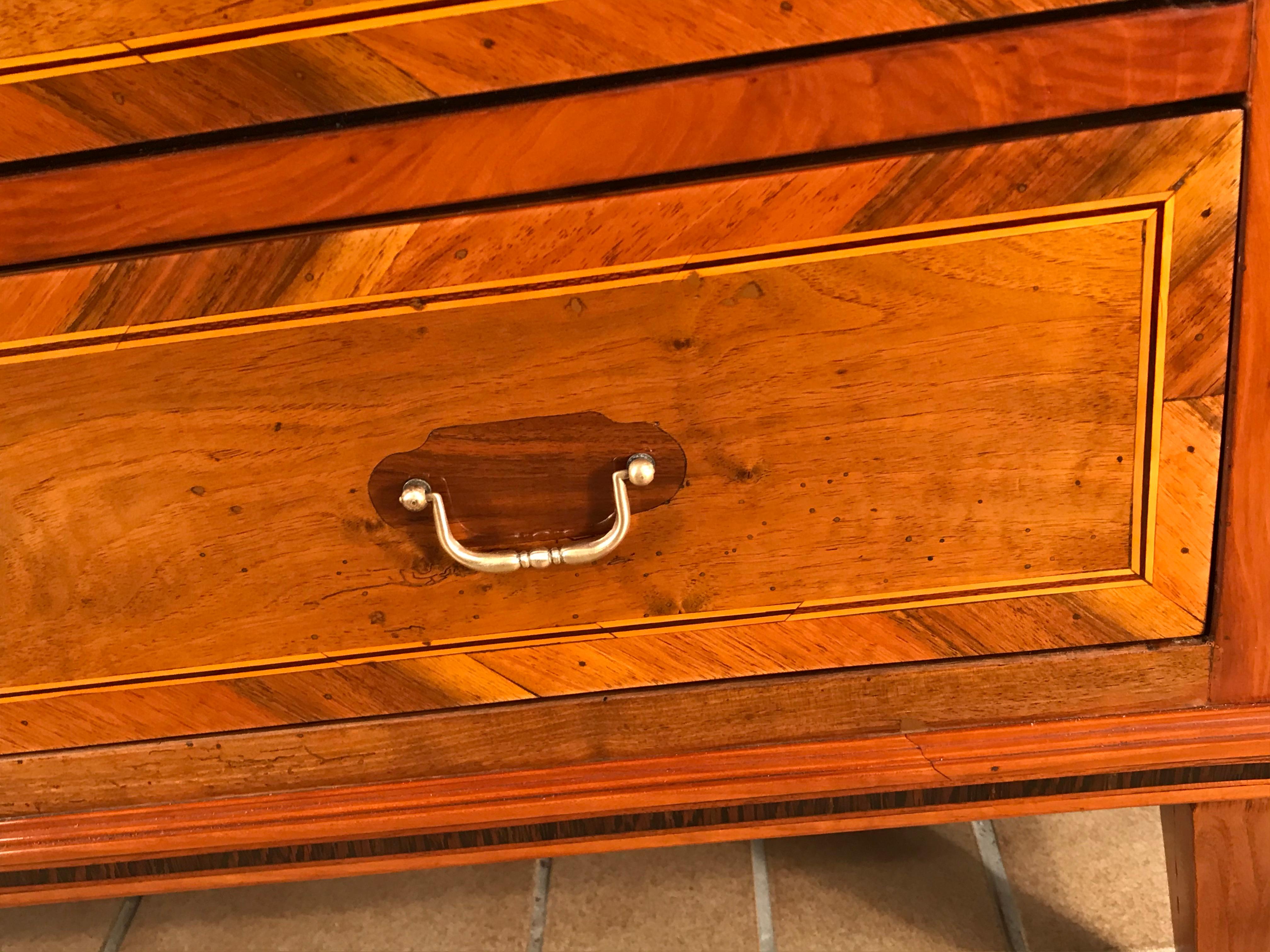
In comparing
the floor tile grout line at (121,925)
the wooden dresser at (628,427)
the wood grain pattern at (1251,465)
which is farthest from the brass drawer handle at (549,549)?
the floor tile grout line at (121,925)

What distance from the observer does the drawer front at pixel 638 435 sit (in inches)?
16.4

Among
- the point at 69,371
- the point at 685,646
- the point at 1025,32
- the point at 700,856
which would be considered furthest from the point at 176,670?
the point at 1025,32

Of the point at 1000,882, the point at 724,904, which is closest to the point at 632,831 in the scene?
the point at 724,904

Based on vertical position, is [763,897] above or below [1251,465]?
below

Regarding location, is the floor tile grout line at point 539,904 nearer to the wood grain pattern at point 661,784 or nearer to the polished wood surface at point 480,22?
the wood grain pattern at point 661,784

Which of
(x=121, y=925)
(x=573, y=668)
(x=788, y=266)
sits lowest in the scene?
(x=121, y=925)

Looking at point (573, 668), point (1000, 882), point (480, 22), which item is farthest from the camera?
point (1000, 882)

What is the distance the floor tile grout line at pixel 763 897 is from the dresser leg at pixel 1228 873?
0.25 metres

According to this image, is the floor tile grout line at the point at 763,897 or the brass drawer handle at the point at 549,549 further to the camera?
the floor tile grout line at the point at 763,897

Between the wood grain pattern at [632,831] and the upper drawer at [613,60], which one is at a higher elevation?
the upper drawer at [613,60]

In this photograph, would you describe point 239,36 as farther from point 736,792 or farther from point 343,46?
point 736,792

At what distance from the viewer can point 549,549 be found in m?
0.46

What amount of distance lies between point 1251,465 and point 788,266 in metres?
0.24

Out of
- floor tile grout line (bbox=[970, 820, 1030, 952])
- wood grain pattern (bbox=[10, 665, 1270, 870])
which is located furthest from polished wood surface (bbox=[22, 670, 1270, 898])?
floor tile grout line (bbox=[970, 820, 1030, 952])
